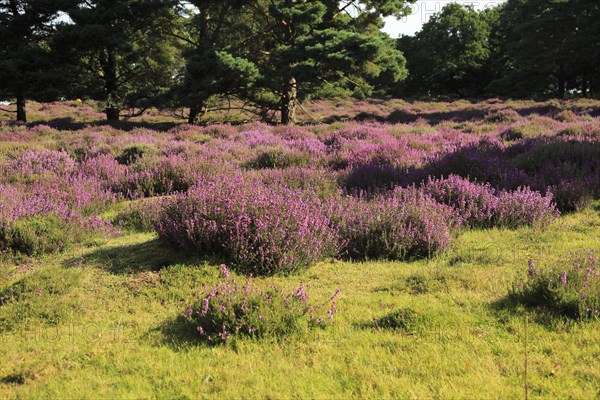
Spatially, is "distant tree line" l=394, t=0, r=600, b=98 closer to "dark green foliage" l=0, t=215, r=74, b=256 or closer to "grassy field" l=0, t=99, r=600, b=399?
"grassy field" l=0, t=99, r=600, b=399

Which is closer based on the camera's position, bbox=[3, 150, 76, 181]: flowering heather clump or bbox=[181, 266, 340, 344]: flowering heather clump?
bbox=[181, 266, 340, 344]: flowering heather clump

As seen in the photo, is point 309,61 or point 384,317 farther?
point 309,61

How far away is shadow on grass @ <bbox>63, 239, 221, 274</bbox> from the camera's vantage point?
14.7ft

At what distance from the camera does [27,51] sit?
20062 mm

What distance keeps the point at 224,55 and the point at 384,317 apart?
15.9 meters

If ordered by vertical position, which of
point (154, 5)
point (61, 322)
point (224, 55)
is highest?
point (154, 5)

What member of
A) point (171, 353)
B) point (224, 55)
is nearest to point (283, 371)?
point (171, 353)

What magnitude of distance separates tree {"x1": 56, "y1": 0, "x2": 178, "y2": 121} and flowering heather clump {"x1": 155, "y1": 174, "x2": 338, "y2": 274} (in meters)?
15.6

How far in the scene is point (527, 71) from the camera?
3903 cm

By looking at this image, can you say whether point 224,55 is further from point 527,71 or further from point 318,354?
point 527,71

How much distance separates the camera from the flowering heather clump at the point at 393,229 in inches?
197

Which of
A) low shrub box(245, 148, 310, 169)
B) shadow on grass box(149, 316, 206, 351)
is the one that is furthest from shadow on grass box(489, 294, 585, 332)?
low shrub box(245, 148, 310, 169)

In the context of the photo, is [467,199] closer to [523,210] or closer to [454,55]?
[523,210]

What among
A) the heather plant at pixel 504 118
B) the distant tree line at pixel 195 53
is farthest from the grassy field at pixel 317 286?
the distant tree line at pixel 195 53
